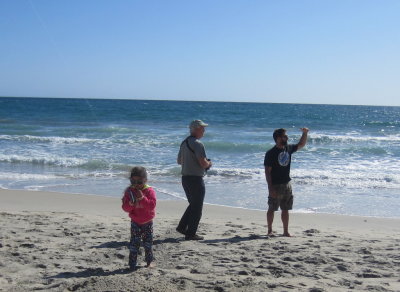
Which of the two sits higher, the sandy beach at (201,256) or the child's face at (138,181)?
the child's face at (138,181)

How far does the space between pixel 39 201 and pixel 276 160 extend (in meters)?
5.23

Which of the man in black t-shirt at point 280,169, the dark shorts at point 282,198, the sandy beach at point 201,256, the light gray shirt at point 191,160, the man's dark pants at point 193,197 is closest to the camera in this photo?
the sandy beach at point 201,256

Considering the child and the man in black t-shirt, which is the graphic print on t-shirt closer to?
the man in black t-shirt

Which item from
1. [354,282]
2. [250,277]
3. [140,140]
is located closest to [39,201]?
[250,277]

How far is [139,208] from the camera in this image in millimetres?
4555

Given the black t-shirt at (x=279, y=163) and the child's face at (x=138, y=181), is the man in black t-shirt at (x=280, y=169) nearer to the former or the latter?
the black t-shirt at (x=279, y=163)

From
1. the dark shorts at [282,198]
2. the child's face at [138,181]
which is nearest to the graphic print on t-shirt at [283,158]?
the dark shorts at [282,198]

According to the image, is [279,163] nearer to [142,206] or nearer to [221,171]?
[142,206]

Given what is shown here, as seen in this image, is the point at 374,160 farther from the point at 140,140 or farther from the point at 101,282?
the point at 101,282

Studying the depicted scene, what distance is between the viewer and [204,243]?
5824 millimetres

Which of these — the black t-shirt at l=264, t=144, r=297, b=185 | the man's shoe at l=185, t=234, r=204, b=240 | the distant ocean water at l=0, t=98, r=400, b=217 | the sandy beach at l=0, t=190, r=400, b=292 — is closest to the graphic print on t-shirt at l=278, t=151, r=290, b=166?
the black t-shirt at l=264, t=144, r=297, b=185

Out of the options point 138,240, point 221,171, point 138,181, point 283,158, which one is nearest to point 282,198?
point 283,158

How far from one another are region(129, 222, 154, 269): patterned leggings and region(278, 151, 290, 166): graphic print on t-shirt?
221 cm

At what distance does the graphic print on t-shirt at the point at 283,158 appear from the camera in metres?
6.23
